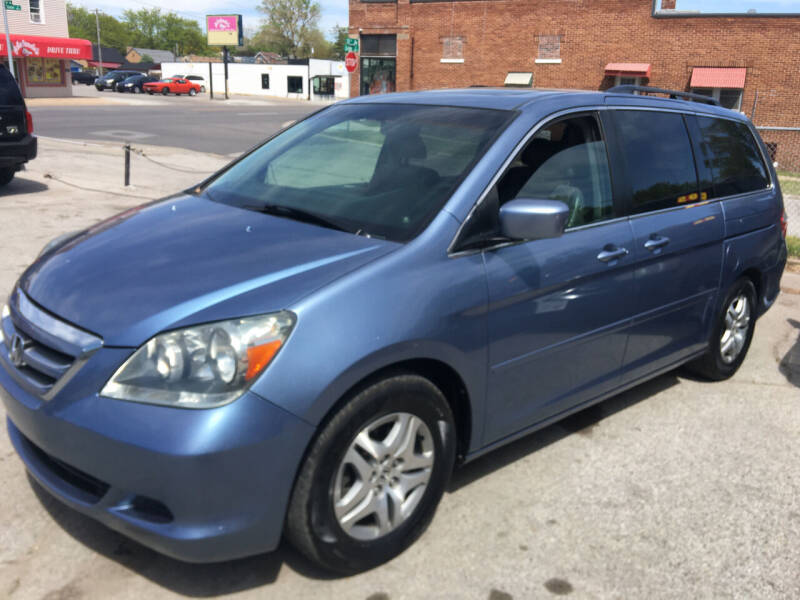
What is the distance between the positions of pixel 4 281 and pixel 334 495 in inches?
195

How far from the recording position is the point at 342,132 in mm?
4074

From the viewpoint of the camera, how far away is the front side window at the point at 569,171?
3.39 meters

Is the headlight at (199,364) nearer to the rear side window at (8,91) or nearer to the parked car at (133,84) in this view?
the rear side window at (8,91)

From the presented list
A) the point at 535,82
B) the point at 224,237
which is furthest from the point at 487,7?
the point at 224,237

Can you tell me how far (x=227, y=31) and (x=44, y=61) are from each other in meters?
28.0

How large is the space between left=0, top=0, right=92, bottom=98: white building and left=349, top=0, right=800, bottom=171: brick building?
→ 19.4 meters

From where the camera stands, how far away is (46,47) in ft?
154

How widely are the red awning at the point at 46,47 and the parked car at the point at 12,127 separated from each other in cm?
4029

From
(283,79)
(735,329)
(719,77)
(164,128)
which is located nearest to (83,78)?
(283,79)

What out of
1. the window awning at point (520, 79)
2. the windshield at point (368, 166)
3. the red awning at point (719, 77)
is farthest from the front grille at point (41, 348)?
the window awning at point (520, 79)

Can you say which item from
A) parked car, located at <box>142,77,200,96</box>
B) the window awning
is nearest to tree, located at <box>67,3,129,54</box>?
parked car, located at <box>142,77,200,96</box>

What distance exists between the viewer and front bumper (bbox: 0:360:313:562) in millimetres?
2330

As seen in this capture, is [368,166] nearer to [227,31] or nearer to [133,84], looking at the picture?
[133,84]

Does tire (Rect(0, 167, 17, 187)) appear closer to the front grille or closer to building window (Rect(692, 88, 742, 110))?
the front grille
